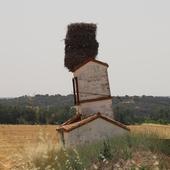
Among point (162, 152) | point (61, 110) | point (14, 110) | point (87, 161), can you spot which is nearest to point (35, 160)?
Answer: point (87, 161)

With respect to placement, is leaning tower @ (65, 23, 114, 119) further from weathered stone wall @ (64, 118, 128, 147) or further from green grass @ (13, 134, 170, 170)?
green grass @ (13, 134, 170, 170)

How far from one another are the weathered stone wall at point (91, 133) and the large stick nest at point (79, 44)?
2732 millimetres

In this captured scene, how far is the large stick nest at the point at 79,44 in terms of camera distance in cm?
1822

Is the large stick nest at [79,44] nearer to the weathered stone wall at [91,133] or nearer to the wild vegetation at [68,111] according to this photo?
the weathered stone wall at [91,133]

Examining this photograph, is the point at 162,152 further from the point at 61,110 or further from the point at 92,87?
the point at 61,110

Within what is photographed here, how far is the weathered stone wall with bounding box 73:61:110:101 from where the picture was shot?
55.1 ft

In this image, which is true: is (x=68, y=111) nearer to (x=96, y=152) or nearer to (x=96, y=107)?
(x=96, y=107)

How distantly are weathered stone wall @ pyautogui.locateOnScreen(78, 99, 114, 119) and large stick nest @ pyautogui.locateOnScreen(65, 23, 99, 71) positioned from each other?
1.62m

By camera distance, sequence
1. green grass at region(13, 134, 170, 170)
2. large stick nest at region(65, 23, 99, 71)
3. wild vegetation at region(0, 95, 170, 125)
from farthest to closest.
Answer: wild vegetation at region(0, 95, 170, 125) < large stick nest at region(65, 23, 99, 71) < green grass at region(13, 134, 170, 170)

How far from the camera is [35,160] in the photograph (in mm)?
13625

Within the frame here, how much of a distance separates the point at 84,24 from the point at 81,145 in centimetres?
520

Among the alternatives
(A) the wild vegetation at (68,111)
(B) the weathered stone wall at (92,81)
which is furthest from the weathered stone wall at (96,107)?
(A) the wild vegetation at (68,111)

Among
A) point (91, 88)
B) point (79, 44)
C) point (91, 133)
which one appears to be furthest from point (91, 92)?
point (79, 44)

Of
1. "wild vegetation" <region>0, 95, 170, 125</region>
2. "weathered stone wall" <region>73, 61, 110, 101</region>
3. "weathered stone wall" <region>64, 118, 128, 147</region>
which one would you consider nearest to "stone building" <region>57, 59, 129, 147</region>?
"weathered stone wall" <region>73, 61, 110, 101</region>
